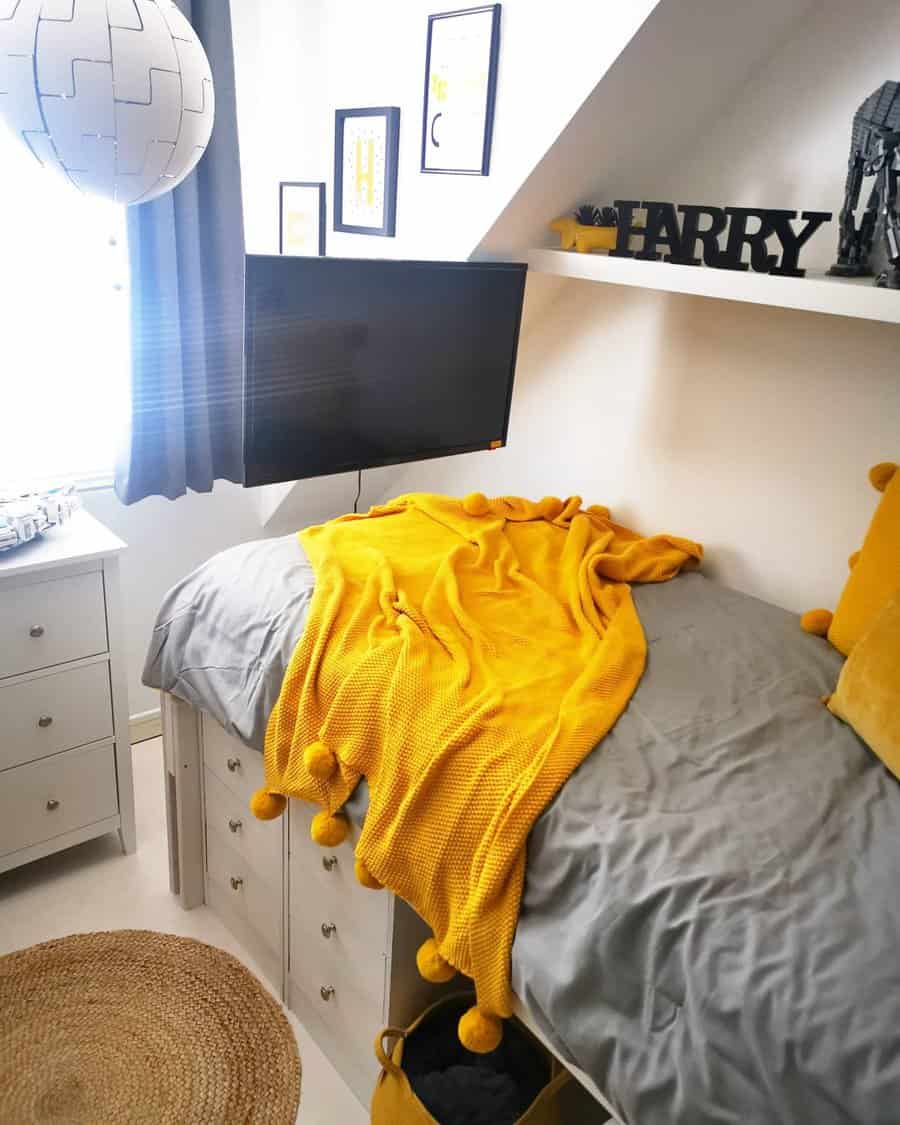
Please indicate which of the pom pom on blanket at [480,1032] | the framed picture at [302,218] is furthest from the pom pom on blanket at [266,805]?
the framed picture at [302,218]

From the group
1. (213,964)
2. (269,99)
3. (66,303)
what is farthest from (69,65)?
(213,964)

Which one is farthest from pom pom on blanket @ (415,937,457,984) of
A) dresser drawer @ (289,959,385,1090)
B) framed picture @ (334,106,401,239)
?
framed picture @ (334,106,401,239)

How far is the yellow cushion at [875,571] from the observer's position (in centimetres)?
159

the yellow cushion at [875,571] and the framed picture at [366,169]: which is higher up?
the framed picture at [366,169]

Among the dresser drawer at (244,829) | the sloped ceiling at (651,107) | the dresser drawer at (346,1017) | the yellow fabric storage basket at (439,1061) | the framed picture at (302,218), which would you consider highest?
the sloped ceiling at (651,107)

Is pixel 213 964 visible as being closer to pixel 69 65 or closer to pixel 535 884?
pixel 535 884

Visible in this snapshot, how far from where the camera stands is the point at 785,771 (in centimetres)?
125

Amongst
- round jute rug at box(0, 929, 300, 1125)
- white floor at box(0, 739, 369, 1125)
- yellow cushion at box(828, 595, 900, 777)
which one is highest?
yellow cushion at box(828, 595, 900, 777)

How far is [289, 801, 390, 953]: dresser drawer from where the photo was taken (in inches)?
58.3

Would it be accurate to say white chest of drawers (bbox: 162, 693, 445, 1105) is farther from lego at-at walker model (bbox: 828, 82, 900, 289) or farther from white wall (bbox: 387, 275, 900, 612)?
lego at-at walker model (bbox: 828, 82, 900, 289)

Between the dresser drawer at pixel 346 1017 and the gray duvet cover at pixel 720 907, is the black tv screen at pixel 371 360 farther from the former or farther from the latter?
the dresser drawer at pixel 346 1017

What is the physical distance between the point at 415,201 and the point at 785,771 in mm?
1597

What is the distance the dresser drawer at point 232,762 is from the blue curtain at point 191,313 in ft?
2.61

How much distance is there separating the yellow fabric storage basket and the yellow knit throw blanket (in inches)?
11.4
